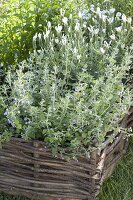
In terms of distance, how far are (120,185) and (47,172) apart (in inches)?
26.1

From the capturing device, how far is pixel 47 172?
9.84ft

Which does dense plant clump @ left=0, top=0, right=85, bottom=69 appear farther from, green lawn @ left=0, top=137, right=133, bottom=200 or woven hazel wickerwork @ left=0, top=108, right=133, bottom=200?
green lawn @ left=0, top=137, right=133, bottom=200

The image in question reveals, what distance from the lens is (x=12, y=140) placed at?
2.93 metres

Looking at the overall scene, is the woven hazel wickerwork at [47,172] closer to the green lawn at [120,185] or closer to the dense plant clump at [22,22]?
the green lawn at [120,185]

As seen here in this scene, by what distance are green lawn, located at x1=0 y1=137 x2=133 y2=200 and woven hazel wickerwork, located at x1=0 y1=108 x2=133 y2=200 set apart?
166mm

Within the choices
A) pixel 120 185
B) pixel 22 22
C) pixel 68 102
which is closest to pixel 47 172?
pixel 68 102

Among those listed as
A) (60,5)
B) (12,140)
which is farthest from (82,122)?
(60,5)

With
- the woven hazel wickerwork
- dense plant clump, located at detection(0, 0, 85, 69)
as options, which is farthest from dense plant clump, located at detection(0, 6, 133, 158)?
dense plant clump, located at detection(0, 0, 85, 69)

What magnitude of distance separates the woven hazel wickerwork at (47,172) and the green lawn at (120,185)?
0.55 ft

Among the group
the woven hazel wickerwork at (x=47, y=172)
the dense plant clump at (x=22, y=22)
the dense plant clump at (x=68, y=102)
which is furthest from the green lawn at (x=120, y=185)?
the dense plant clump at (x=22, y=22)

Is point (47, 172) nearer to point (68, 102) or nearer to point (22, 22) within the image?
point (68, 102)

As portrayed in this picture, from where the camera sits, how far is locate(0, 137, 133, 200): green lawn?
3279 mm

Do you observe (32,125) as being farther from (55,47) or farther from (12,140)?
(55,47)

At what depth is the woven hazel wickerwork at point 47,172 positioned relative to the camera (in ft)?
9.56
